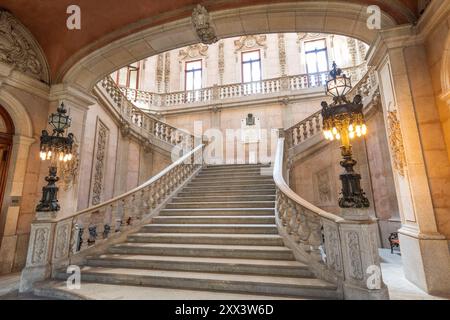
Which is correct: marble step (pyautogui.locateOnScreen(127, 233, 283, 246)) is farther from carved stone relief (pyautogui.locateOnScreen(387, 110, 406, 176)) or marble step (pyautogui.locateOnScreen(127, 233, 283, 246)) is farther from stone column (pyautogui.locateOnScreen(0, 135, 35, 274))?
carved stone relief (pyautogui.locateOnScreen(387, 110, 406, 176))

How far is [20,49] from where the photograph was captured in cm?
517

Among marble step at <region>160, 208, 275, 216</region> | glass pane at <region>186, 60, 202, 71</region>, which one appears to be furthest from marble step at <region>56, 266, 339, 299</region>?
glass pane at <region>186, 60, 202, 71</region>

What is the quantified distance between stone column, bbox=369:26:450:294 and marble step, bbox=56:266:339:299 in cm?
154

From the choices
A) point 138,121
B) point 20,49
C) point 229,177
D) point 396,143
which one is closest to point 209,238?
point 229,177

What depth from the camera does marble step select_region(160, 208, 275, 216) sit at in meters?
5.57

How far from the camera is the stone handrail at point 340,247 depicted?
2.88 m

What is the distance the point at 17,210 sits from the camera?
4949 mm

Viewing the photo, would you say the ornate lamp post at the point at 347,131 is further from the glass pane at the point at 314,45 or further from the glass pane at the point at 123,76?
the glass pane at the point at 123,76

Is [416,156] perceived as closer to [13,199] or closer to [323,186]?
[323,186]

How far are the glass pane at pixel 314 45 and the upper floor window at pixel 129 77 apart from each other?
30.0 ft

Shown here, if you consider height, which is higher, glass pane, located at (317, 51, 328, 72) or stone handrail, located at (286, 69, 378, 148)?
glass pane, located at (317, 51, 328, 72)

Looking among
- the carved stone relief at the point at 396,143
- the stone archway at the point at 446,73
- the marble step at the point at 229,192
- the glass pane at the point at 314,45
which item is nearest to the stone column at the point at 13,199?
the marble step at the point at 229,192

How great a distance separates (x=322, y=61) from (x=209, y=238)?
10.8 metres

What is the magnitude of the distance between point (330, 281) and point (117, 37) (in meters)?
6.12
